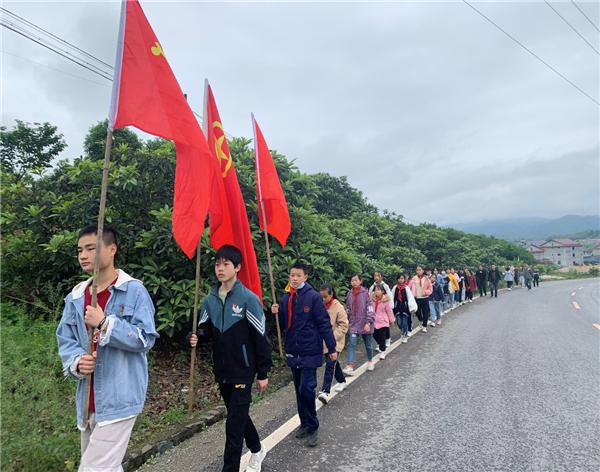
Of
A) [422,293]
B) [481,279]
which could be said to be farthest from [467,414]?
[481,279]

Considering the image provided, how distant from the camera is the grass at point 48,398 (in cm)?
345

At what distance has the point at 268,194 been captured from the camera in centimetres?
648

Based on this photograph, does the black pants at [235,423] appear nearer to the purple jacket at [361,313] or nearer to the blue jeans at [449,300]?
the purple jacket at [361,313]

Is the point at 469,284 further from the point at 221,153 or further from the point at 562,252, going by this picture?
the point at 562,252

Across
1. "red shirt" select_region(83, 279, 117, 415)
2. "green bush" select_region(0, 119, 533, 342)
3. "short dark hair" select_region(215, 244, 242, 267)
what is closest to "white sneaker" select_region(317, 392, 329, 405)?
"green bush" select_region(0, 119, 533, 342)

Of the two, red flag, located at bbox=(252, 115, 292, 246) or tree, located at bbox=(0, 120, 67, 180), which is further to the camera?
tree, located at bbox=(0, 120, 67, 180)

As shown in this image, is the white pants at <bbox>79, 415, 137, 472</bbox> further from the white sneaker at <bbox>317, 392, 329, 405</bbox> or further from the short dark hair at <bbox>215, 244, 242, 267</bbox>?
the white sneaker at <bbox>317, 392, 329, 405</bbox>

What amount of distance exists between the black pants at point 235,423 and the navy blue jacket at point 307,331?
1.06 m

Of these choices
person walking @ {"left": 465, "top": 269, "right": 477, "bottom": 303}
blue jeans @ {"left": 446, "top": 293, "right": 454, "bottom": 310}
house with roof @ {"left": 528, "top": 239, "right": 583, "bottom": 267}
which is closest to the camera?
blue jeans @ {"left": 446, "top": 293, "right": 454, "bottom": 310}

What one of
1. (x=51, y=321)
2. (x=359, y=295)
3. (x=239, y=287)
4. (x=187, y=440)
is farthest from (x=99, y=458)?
(x=359, y=295)

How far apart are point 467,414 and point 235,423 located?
117 inches

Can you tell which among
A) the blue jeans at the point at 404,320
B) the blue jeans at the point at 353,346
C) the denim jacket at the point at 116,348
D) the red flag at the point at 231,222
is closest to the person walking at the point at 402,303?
the blue jeans at the point at 404,320

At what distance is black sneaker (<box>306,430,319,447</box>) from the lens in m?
4.05

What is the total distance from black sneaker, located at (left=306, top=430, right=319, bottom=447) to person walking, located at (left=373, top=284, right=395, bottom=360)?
12.7ft
